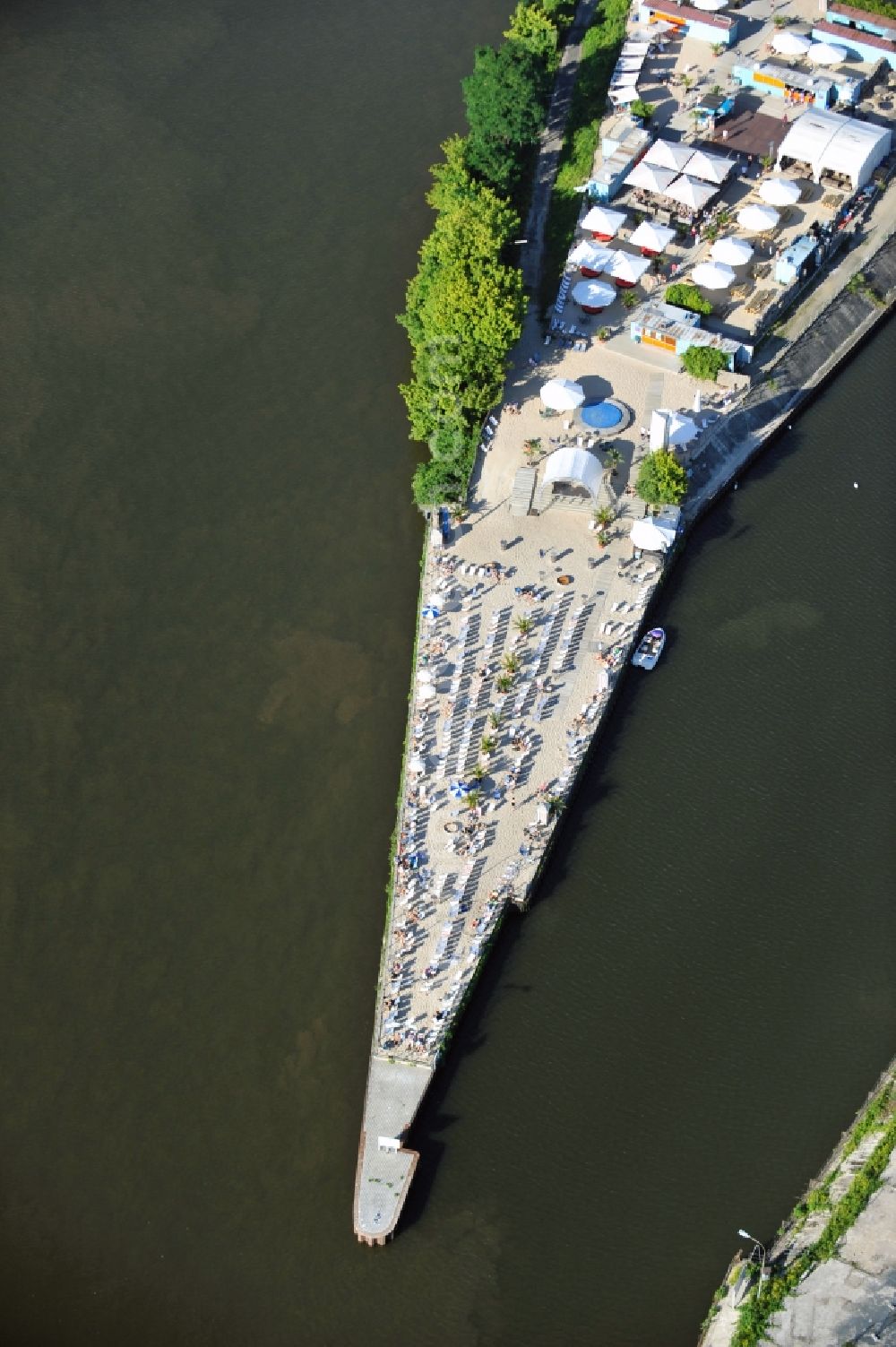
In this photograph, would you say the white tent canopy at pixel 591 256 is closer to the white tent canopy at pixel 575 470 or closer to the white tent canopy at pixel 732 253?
the white tent canopy at pixel 732 253

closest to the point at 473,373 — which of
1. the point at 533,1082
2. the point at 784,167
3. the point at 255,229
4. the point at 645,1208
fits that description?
the point at 255,229

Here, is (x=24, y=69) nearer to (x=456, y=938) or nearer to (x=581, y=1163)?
(x=456, y=938)

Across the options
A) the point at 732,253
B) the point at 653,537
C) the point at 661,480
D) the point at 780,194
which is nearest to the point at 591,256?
the point at 732,253

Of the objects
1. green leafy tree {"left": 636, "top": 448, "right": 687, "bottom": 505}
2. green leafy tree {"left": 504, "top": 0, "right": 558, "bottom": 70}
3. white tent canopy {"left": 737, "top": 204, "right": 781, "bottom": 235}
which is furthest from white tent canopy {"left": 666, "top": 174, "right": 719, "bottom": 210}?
green leafy tree {"left": 636, "top": 448, "right": 687, "bottom": 505}

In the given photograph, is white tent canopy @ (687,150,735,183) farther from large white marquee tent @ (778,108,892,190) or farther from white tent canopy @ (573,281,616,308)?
white tent canopy @ (573,281,616,308)

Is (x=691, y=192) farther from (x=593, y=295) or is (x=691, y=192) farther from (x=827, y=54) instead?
(x=827, y=54)
